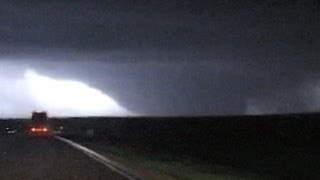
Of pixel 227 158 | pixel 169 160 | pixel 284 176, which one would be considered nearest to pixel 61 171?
pixel 284 176

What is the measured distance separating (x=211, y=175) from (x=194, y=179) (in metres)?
2.57

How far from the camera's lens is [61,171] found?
117 ft

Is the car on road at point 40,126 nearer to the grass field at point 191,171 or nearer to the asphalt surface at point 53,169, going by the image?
the asphalt surface at point 53,169

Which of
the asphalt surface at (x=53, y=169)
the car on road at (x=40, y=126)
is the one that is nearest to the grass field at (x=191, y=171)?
the asphalt surface at (x=53, y=169)

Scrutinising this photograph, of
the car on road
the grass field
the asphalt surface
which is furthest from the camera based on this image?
the car on road

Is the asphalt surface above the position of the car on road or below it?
below

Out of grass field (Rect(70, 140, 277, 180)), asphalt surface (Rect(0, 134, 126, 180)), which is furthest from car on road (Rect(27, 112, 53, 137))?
grass field (Rect(70, 140, 277, 180))

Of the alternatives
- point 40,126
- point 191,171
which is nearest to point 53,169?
point 191,171

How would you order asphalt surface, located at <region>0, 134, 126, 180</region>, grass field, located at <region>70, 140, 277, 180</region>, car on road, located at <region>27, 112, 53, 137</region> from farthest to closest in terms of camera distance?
car on road, located at <region>27, 112, 53, 137</region> → grass field, located at <region>70, 140, 277, 180</region> → asphalt surface, located at <region>0, 134, 126, 180</region>

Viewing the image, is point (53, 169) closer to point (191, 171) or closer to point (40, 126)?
point (191, 171)

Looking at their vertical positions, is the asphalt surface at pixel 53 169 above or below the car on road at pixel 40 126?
below

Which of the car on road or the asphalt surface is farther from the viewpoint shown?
the car on road

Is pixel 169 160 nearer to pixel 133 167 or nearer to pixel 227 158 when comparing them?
pixel 227 158

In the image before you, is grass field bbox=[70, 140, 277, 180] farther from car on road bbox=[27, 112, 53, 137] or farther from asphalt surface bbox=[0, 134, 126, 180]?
car on road bbox=[27, 112, 53, 137]
